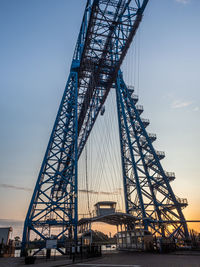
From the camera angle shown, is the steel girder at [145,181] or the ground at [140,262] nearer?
the ground at [140,262]

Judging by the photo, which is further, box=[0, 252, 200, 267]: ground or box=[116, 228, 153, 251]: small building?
box=[116, 228, 153, 251]: small building

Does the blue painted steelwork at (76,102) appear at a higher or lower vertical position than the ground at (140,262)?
higher

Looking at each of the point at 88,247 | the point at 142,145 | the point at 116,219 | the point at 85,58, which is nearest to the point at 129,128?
the point at 142,145

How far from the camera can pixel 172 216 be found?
20.6 meters

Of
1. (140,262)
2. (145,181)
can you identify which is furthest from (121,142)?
(140,262)

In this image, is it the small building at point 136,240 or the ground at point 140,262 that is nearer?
the ground at point 140,262

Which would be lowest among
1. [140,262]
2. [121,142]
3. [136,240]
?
[140,262]

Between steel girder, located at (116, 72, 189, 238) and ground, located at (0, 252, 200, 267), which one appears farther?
steel girder, located at (116, 72, 189, 238)

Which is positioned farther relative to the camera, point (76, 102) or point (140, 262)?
point (76, 102)

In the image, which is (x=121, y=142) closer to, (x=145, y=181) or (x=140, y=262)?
(x=145, y=181)

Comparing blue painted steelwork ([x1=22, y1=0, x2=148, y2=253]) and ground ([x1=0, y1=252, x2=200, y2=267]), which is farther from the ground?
Answer: blue painted steelwork ([x1=22, y1=0, x2=148, y2=253])

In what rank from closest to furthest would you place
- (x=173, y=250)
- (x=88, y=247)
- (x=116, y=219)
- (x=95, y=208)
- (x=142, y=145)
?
(x=88, y=247)
(x=173, y=250)
(x=116, y=219)
(x=95, y=208)
(x=142, y=145)

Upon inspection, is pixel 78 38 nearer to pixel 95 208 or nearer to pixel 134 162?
pixel 134 162

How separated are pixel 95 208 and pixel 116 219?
17.7 ft
